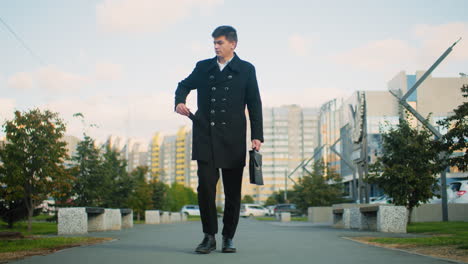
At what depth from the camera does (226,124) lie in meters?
5.54

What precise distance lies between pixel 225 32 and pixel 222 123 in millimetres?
959

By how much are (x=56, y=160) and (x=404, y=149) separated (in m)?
11.1

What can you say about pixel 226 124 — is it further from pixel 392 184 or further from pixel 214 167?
pixel 392 184

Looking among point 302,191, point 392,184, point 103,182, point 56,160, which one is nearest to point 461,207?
point 392,184

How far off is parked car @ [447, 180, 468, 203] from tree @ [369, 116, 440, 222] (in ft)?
25.3

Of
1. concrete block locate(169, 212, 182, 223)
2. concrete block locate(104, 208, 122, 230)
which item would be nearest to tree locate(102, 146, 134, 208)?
concrete block locate(169, 212, 182, 223)

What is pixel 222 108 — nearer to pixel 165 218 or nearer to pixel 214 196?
pixel 214 196

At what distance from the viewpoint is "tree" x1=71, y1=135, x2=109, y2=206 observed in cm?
2200

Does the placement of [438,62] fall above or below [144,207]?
above

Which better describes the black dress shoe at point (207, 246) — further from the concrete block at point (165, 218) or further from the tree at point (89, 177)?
the concrete block at point (165, 218)

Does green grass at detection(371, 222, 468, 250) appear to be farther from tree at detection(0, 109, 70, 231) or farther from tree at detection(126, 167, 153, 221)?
tree at detection(126, 167, 153, 221)

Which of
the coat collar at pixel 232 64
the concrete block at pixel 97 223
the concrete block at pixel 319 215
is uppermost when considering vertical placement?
the coat collar at pixel 232 64

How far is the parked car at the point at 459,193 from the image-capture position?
25.4m

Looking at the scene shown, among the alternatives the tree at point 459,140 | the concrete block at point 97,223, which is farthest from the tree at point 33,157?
the tree at point 459,140
